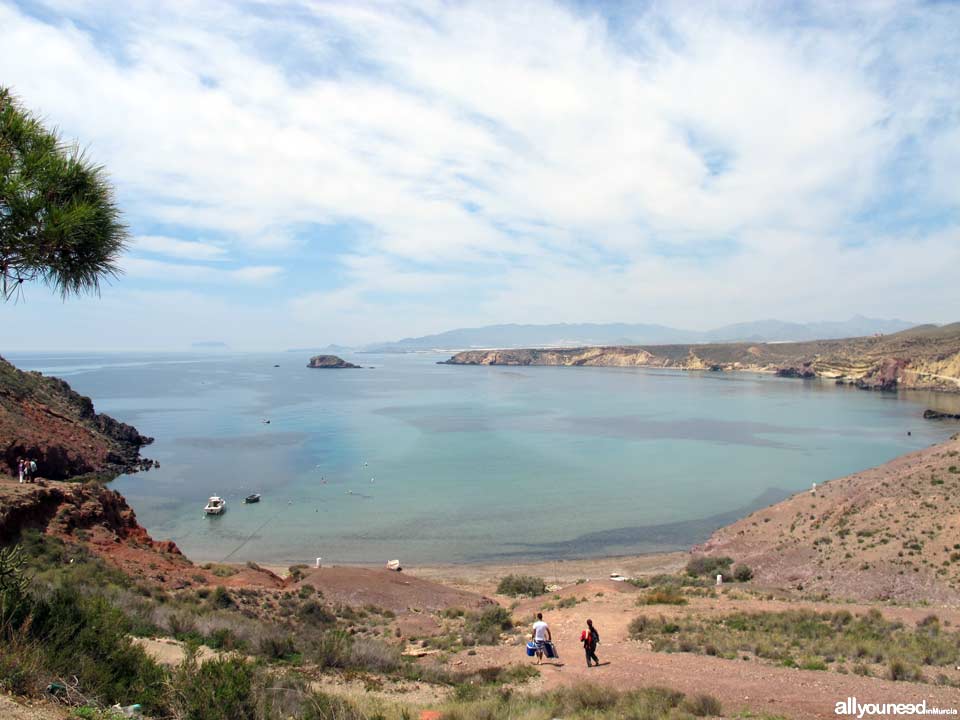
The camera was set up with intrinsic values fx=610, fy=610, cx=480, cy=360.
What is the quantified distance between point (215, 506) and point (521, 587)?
62.1ft

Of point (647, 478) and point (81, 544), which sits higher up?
point (81, 544)

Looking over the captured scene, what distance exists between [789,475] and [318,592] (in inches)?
1323

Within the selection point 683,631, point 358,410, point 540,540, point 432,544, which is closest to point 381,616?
point 683,631

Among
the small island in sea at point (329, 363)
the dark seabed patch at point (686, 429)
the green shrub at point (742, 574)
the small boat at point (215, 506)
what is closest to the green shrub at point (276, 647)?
the green shrub at point (742, 574)

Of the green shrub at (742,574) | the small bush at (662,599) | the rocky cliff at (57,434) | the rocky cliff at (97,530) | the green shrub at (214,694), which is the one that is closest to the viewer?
the green shrub at (214,694)

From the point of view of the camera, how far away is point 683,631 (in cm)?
1241

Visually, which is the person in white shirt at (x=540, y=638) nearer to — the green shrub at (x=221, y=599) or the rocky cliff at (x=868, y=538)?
the green shrub at (x=221, y=599)

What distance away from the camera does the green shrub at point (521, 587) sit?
18.9 metres

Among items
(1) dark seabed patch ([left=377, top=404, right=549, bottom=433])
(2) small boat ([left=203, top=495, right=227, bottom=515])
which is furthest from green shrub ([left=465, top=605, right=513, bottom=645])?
(1) dark seabed patch ([left=377, top=404, right=549, bottom=433])

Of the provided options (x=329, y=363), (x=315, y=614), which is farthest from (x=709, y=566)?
(x=329, y=363)

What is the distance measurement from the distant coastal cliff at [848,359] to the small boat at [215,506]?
355 feet

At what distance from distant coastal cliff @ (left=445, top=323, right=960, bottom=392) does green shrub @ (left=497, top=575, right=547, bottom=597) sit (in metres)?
105

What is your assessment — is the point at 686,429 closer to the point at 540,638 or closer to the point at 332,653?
the point at 540,638

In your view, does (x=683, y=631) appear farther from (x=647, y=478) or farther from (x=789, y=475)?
(x=789, y=475)
